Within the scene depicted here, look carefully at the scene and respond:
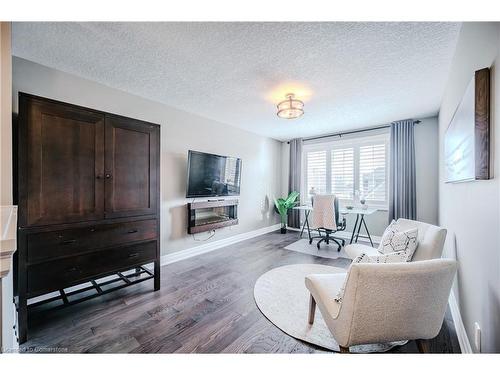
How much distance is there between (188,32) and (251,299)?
2463 mm

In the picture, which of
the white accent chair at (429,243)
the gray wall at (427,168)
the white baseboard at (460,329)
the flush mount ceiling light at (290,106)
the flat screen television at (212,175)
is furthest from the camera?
the gray wall at (427,168)

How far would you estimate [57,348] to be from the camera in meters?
1.46

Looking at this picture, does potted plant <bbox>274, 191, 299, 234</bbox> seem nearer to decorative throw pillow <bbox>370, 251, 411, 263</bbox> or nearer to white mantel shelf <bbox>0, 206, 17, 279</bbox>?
decorative throw pillow <bbox>370, 251, 411, 263</bbox>

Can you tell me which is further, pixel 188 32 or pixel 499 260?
pixel 188 32

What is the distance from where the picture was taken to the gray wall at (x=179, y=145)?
211cm

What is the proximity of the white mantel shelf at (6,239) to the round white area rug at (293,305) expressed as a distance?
1743 millimetres

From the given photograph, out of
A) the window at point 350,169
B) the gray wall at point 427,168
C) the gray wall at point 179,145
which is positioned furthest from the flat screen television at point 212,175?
the gray wall at point 427,168

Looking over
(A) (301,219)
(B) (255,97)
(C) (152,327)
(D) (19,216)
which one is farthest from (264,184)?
(D) (19,216)

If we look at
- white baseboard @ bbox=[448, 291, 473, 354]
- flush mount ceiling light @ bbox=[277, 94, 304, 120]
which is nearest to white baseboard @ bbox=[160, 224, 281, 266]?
flush mount ceiling light @ bbox=[277, 94, 304, 120]

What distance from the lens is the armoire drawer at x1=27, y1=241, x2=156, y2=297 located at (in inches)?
63.8

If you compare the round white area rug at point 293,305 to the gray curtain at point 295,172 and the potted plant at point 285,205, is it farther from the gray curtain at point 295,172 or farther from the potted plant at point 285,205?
the gray curtain at point 295,172

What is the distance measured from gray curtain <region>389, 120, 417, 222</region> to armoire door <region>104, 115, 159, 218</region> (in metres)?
4.09
